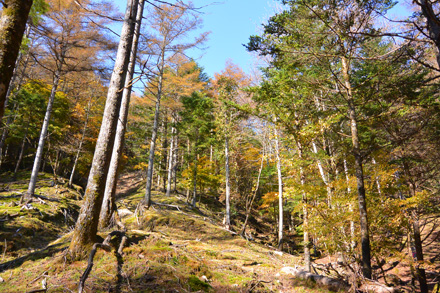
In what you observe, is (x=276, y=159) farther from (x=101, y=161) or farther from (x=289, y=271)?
(x=101, y=161)

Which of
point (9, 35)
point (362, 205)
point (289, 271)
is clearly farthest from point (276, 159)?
point (9, 35)

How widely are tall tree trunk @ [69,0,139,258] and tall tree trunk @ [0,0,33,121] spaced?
6.07ft

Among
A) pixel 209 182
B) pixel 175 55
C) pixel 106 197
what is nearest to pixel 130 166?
pixel 209 182

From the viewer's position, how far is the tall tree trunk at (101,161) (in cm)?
379

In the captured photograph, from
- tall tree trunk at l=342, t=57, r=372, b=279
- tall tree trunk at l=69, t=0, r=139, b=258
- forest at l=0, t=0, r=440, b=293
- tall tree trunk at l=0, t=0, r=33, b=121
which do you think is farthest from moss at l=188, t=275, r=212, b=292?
tall tree trunk at l=342, t=57, r=372, b=279

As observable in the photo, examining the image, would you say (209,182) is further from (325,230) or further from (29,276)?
(29,276)

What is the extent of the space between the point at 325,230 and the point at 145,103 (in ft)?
50.5

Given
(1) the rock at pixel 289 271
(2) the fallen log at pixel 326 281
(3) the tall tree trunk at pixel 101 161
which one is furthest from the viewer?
(1) the rock at pixel 289 271

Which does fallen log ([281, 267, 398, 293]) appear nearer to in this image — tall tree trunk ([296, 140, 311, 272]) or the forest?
the forest

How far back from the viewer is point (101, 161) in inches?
161

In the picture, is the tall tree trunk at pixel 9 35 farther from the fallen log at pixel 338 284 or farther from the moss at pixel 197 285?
the fallen log at pixel 338 284

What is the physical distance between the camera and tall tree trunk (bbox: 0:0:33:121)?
2.28 m

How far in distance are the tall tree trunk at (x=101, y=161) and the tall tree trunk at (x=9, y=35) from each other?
185 cm

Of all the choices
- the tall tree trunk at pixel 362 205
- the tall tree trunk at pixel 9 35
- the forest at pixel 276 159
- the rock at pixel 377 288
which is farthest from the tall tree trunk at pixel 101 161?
the tall tree trunk at pixel 362 205
